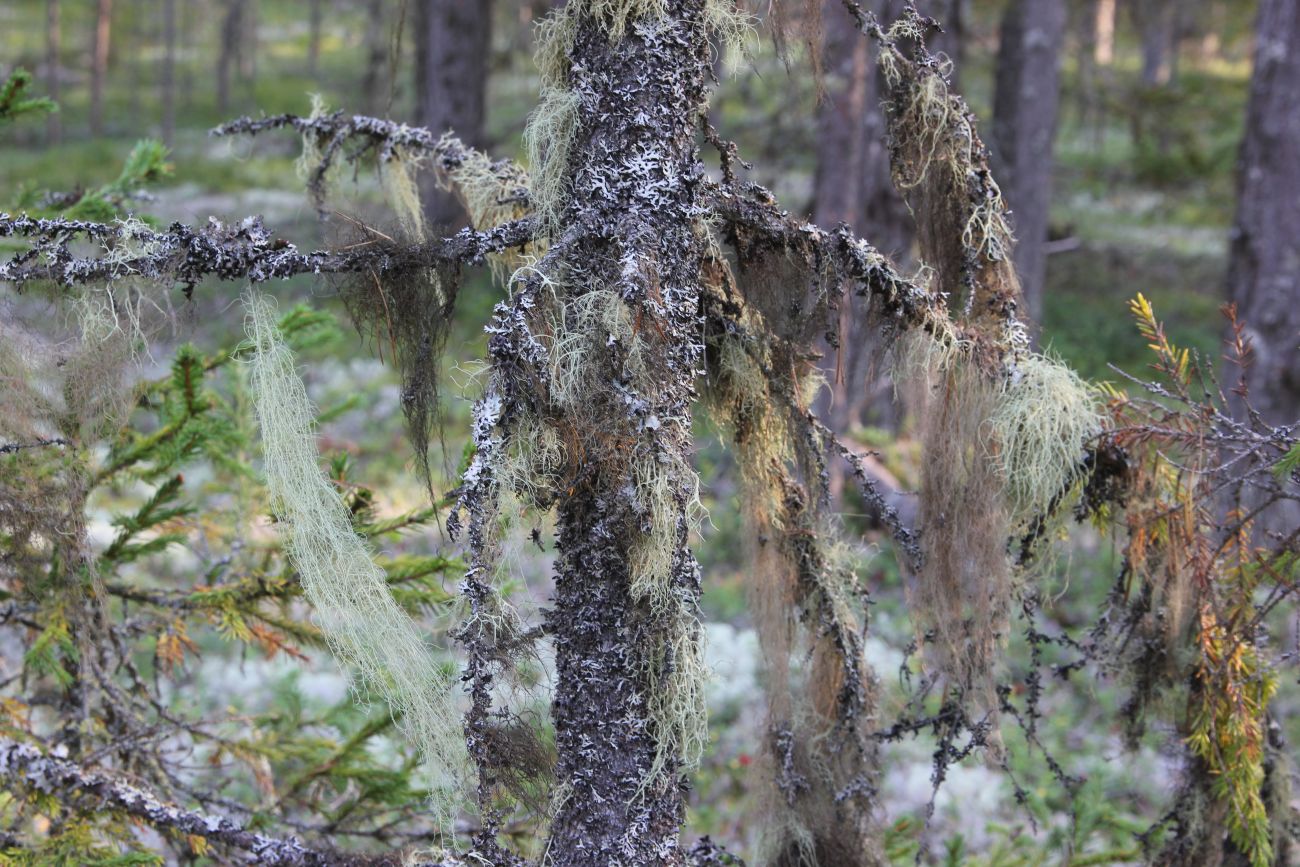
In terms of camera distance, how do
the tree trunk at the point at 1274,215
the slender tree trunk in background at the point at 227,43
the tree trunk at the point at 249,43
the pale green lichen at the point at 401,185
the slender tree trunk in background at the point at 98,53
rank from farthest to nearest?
the tree trunk at the point at 249,43 < the slender tree trunk in background at the point at 98,53 < the slender tree trunk in background at the point at 227,43 < the tree trunk at the point at 1274,215 < the pale green lichen at the point at 401,185

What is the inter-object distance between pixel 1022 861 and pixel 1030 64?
7.57 meters

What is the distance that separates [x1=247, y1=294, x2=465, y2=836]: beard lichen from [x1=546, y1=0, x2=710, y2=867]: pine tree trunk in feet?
0.71

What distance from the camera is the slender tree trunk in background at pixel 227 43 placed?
2057 cm

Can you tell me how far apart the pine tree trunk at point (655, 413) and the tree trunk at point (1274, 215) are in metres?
5.45

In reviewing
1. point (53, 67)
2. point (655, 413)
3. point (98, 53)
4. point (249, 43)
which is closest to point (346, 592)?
point (655, 413)


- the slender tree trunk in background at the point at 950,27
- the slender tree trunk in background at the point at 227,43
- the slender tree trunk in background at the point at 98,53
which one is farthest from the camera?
the slender tree trunk in background at the point at 98,53

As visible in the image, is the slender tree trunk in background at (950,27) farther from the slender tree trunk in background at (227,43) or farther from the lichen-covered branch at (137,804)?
the slender tree trunk in background at (227,43)

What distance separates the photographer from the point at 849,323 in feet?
8.16

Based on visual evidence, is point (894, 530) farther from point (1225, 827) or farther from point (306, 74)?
point (306, 74)

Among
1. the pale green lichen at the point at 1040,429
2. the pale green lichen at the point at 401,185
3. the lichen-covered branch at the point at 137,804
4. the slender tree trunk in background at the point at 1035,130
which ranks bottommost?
the lichen-covered branch at the point at 137,804

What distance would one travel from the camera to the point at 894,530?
6.77 ft

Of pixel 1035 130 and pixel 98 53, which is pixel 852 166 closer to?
pixel 1035 130

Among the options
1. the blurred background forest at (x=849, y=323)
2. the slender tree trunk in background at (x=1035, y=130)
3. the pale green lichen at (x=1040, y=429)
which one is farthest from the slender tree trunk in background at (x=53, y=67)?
the pale green lichen at (x=1040, y=429)

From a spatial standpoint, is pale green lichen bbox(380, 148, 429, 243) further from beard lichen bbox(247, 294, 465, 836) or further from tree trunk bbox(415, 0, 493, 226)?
tree trunk bbox(415, 0, 493, 226)
